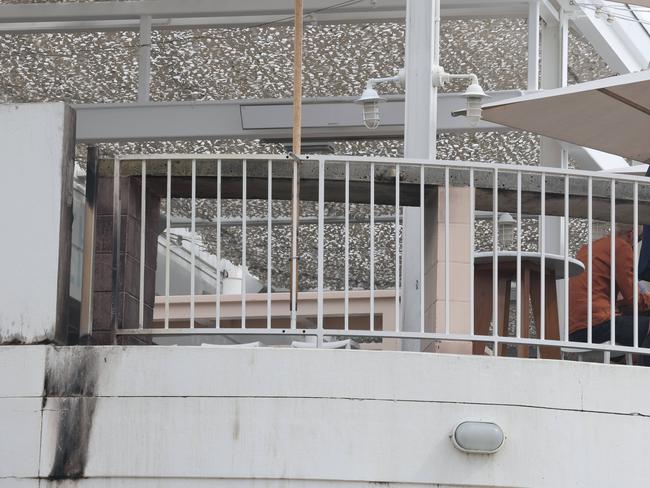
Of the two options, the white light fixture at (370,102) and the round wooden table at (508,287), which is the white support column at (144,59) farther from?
the round wooden table at (508,287)

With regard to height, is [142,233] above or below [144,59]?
below

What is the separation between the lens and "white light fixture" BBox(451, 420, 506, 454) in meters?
5.80

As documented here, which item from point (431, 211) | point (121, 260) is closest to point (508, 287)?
point (431, 211)

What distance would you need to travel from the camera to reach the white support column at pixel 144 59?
416 inches

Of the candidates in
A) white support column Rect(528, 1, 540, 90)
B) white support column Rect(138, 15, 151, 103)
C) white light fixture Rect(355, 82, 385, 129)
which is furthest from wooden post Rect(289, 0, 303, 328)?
white support column Rect(138, 15, 151, 103)

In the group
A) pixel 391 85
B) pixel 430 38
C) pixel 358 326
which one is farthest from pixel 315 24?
pixel 430 38

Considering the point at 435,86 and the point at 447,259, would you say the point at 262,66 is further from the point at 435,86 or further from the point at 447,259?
the point at 447,259

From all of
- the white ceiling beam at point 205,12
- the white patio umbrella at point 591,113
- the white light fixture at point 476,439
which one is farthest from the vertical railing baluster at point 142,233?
the white ceiling beam at point 205,12

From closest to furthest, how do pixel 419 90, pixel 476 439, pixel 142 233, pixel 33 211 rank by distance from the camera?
pixel 476 439
pixel 33 211
pixel 142 233
pixel 419 90

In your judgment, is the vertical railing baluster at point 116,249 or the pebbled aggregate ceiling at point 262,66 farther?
the pebbled aggregate ceiling at point 262,66

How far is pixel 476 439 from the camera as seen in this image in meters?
5.80

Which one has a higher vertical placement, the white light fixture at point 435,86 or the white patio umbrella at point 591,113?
the white light fixture at point 435,86

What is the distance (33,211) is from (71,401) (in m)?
0.83

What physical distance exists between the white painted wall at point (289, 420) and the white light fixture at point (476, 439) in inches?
1.4
